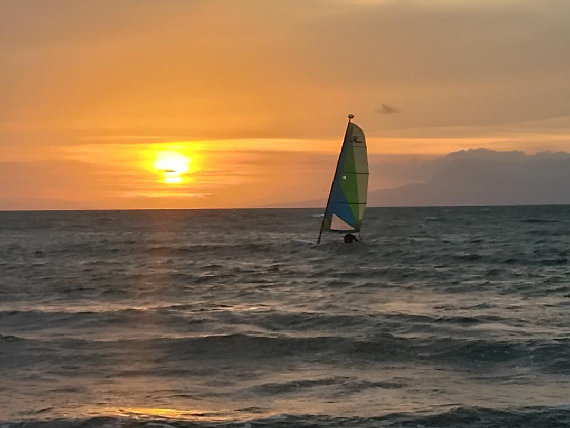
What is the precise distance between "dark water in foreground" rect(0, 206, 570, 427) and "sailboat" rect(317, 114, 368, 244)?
13.5 m

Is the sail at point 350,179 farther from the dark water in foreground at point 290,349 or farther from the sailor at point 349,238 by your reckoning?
the dark water in foreground at point 290,349

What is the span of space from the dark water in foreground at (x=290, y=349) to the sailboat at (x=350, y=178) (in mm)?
13476

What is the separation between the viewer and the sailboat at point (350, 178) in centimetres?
4616

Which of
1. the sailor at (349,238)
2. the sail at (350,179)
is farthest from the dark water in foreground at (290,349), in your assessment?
the sailor at (349,238)

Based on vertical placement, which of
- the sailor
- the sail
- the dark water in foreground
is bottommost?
the dark water in foreground

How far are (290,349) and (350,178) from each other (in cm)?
3082

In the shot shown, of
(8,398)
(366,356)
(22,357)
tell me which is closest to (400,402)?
(366,356)

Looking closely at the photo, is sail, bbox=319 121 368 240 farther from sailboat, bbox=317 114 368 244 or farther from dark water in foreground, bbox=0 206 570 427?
dark water in foreground, bbox=0 206 570 427

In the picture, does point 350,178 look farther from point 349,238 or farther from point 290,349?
point 290,349

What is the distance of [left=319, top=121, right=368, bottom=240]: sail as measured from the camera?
1818 inches

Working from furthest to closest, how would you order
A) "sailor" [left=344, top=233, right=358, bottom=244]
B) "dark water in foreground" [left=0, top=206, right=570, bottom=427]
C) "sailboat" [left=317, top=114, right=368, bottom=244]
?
"sailor" [left=344, top=233, right=358, bottom=244]
"sailboat" [left=317, top=114, right=368, bottom=244]
"dark water in foreground" [left=0, top=206, right=570, bottom=427]

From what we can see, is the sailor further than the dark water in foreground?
Yes

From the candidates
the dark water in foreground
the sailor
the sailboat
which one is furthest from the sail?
the dark water in foreground

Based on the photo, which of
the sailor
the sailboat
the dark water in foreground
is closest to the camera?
the dark water in foreground
